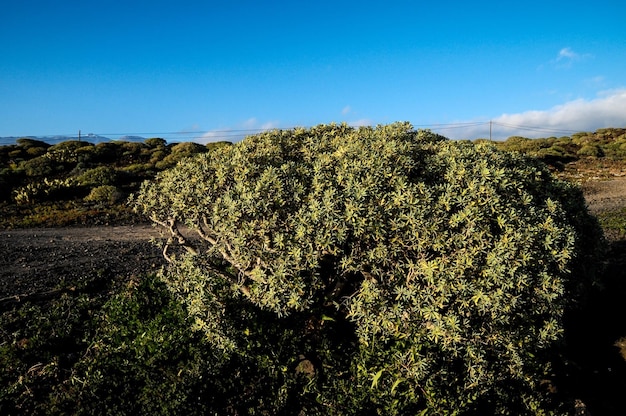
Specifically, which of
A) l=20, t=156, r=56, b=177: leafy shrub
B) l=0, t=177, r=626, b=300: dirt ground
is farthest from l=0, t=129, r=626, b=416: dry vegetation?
l=20, t=156, r=56, b=177: leafy shrub

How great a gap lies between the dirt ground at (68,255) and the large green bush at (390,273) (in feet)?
20.6

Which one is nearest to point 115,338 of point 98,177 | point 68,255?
point 68,255

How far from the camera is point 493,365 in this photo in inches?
254

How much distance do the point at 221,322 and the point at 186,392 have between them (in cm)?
102

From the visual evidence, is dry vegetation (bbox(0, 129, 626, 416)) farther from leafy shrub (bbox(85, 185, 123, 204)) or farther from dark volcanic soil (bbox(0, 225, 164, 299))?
leafy shrub (bbox(85, 185, 123, 204))

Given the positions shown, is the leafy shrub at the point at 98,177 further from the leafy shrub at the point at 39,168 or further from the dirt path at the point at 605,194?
the dirt path at the point at 605,194

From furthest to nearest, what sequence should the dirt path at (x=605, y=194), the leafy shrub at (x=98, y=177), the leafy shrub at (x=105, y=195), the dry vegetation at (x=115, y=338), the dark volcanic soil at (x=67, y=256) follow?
the leafy shrub at (x=98, y=177) → the leafy shrub at (x=105, y=195) → the dirt path at (x=605, y=194) → the dark volcanic soil at (x=67, y=256) → the dry vegetation at (x=115, y=338)

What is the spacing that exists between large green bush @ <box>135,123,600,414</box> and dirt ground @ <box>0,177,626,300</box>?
20.6 ft

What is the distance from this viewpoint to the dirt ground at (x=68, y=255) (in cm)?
1195

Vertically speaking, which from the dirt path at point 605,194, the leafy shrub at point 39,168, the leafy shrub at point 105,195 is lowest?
the dirt path at point 605,194

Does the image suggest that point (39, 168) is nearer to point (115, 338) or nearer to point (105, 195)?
point (105, 195)

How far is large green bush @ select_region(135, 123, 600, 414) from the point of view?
19.5 feet

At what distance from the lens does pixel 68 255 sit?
14633 millimetres

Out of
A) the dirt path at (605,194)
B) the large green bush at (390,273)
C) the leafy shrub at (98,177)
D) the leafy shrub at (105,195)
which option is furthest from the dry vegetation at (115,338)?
the leafy shrub at (98,177)
